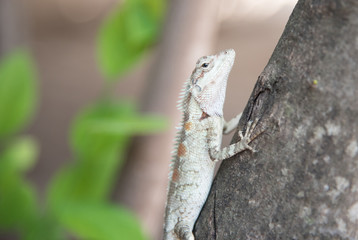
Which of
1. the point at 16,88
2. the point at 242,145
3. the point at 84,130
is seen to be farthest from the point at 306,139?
the point at 16,88

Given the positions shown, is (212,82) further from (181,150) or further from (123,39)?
(123,39)

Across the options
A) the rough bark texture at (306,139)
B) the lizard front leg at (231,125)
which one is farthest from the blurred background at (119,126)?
the rough bark texture at (306,139)

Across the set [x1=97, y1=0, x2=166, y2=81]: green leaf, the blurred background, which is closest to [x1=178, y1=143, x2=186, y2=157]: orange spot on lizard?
the blurred background

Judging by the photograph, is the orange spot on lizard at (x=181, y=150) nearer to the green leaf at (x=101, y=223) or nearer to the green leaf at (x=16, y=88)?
the green leaf at (x=101, y=223)

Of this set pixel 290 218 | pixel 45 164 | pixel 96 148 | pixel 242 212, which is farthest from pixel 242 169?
pixel 45 164

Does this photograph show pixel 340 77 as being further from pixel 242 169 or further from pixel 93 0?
pixel 93 0

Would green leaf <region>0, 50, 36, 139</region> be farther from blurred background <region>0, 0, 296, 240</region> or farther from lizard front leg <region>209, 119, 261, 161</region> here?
lizard front leg <region>209, 119, 261, 161</region>
